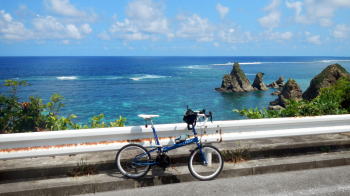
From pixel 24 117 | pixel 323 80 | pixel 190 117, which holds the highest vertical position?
pixel 323 80

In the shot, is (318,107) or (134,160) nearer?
(134,160)

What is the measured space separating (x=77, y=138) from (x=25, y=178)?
948 millimetres

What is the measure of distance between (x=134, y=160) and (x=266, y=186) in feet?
6.79

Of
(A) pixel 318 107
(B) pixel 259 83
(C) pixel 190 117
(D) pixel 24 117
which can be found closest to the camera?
(C) pixel 190 117

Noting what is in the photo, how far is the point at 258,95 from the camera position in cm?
7325

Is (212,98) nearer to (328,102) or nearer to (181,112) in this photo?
(181,112)

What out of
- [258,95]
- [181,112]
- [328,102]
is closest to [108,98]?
[181,112]

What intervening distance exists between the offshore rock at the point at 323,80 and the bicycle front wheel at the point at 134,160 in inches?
1186

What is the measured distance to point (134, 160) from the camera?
489cm

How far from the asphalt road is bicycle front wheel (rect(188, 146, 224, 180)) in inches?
5.3

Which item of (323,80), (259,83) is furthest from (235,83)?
(323,80)

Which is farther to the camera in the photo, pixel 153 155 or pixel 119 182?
pixel 153 155

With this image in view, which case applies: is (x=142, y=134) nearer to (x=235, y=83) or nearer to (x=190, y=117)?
(x=190, y=117)

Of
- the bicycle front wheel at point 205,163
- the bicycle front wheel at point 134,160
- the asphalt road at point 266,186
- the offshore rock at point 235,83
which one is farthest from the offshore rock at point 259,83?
the bicycle front wheel at point 134,160
